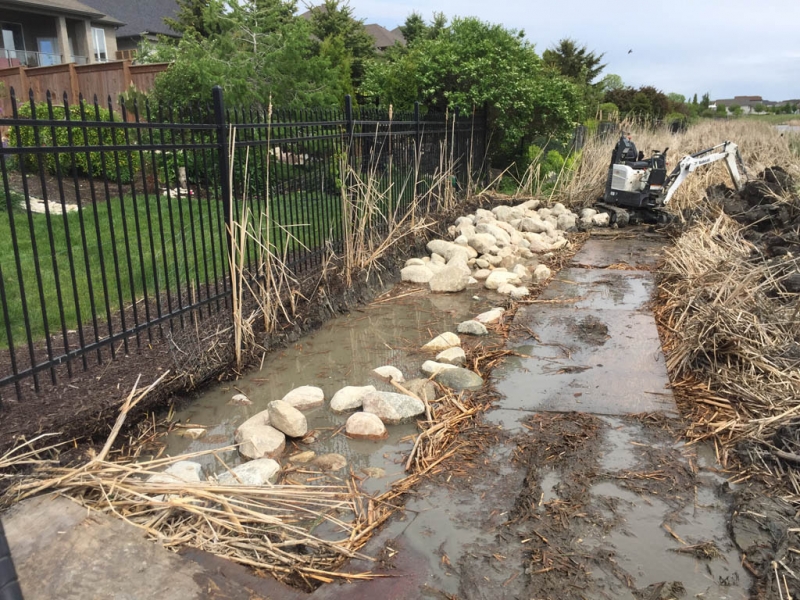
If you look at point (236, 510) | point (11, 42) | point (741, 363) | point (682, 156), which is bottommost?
point (236, 510)

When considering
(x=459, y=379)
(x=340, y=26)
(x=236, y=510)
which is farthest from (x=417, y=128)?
(x=340, y=26)

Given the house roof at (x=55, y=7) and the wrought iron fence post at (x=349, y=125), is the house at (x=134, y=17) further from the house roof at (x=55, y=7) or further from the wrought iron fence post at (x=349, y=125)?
the wrought iron fence post at (x=349, y=125)

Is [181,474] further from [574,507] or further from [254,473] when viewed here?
[574,507]

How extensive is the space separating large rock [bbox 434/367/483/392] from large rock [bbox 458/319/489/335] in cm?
102

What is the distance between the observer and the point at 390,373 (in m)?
5.00

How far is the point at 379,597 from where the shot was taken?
2.66m

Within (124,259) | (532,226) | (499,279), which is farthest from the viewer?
(532,226)

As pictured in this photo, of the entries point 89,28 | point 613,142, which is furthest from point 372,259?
point 89,28

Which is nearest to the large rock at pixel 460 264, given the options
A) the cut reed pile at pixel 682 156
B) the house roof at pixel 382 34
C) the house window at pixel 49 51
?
the cut reed pile at pixel 682 156

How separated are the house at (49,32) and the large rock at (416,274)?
943 inches

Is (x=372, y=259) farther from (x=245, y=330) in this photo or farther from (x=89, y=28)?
(x=89, y=28)

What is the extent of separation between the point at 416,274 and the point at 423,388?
11.0ft

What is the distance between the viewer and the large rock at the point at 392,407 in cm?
432

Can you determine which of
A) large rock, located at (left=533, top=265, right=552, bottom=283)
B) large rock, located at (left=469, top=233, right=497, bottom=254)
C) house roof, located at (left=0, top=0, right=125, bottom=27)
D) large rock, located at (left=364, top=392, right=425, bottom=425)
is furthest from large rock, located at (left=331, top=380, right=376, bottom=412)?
house roof, located at (left=0, top=0, right=125, bottom=27)
